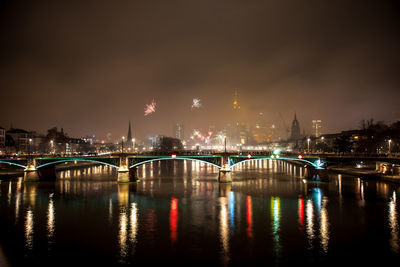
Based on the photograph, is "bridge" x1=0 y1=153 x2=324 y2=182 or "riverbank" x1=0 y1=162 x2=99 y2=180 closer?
"bridge" x1=0 y1=153 x2=324 y2=182

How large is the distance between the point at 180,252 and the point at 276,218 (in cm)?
1787

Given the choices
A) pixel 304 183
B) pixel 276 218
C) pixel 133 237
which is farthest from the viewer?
pixel 304 183

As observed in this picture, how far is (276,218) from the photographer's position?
148ft

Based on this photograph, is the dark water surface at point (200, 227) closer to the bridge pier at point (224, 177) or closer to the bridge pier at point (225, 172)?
the bridge pier at point (224, 177)

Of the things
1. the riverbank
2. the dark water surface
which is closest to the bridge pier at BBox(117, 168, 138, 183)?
the dark water surface

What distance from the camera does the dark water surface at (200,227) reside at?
103 ft

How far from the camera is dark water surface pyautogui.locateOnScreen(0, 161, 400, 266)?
103 feet

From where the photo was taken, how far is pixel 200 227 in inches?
1617

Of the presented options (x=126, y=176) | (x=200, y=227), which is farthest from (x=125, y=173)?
Result: (x=200, y=227)

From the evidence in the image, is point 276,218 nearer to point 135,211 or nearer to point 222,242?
point 222,242

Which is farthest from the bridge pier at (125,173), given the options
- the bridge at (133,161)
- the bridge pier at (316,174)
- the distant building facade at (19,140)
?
the distant building facade at (19,140)

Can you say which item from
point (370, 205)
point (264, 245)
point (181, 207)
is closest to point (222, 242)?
point (264, 245)

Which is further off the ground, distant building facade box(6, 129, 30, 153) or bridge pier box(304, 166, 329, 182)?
distant building facade box(6, 129, 30, 153)

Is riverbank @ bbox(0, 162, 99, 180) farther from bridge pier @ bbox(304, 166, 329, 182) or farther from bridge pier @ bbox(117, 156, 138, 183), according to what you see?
bridge pier @ bbox(304, 166, 329, 182)
